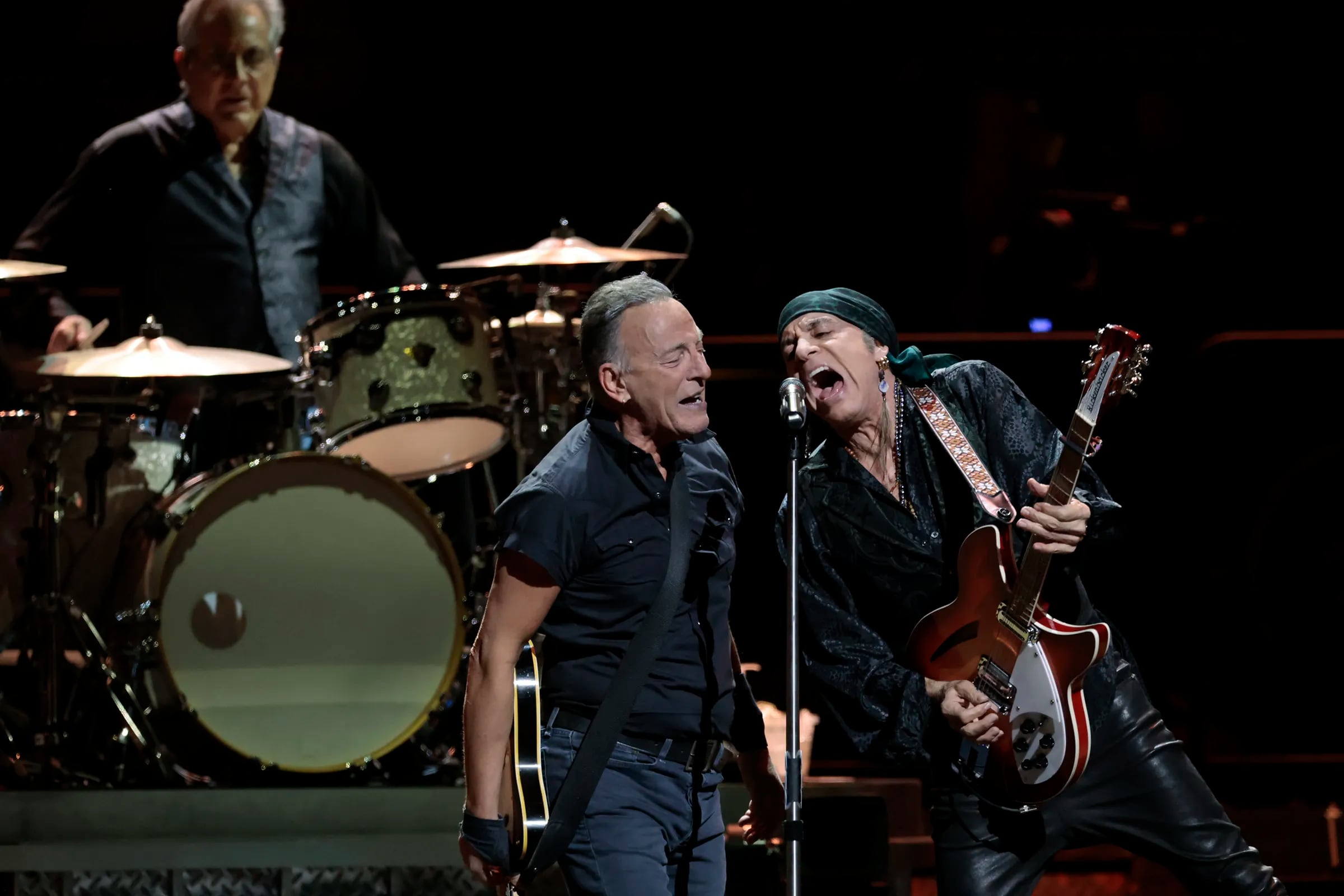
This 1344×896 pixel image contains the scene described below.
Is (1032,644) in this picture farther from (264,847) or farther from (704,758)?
(264,847)

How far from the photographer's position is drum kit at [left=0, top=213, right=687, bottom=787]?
522cm

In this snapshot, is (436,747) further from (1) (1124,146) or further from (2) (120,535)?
(1) (1124,146)

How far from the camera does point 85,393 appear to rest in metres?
5.46

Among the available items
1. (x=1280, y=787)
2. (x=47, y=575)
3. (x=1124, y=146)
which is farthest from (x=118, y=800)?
(x=1124, y=146)

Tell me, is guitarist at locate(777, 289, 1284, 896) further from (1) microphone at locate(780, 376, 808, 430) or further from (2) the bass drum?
(2) the bass drum

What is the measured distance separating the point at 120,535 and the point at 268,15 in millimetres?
2245

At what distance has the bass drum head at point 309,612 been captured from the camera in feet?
17.1

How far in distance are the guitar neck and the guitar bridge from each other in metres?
0.12

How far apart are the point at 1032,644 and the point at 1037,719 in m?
0.15

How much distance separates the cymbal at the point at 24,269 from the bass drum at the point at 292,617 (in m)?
0.89

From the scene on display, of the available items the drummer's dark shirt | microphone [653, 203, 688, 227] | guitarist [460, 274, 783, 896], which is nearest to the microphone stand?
guitarist [460, 274, 783, 896]

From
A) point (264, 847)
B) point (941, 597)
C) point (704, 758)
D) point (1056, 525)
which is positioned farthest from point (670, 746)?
point (264, 847)

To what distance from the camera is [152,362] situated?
205 inches

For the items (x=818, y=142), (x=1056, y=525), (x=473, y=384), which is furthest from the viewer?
(x=818, y=142)
